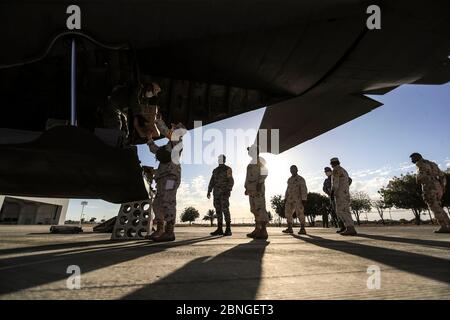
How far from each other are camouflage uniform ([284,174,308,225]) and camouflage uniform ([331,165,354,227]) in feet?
4.93

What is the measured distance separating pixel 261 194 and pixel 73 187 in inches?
129

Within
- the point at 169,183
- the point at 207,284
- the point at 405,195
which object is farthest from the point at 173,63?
the point at 405,195

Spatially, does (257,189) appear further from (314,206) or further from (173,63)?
(314,206)

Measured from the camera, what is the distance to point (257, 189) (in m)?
4.69

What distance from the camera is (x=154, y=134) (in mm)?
3262

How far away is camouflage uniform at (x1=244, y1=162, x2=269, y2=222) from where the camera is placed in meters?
4.63

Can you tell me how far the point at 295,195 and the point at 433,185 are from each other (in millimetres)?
2909

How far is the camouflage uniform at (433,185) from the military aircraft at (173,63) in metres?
1.89

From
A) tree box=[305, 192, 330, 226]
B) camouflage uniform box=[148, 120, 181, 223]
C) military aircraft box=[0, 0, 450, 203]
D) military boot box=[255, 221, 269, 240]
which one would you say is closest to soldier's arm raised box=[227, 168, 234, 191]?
military aircraft box=[0, 0, 450, 203]

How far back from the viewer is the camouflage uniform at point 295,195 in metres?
6.93
